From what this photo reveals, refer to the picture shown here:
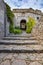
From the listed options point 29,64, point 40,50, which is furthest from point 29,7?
point 29,64

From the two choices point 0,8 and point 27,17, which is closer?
point 0,8

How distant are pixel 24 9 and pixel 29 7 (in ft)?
3.20

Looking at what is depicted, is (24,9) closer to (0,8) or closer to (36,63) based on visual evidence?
Answer: (0,8)

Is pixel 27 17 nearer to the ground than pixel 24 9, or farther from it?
nearer to the ground

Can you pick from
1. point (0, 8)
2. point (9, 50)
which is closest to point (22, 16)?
point (0, 8)

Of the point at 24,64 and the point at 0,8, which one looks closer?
the point at 24,64

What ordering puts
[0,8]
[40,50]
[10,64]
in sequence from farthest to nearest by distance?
[0,8] < [40,50] < [10,64]

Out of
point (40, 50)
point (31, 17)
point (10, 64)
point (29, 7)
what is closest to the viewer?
point (10, 64)

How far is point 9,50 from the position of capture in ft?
9.28

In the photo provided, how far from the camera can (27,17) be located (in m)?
13.9

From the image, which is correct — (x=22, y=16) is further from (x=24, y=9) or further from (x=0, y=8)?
(x=0, y=8)

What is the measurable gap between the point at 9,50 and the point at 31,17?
10904 millimetres

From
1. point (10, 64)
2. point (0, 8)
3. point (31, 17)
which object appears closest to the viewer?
point (10, 64)

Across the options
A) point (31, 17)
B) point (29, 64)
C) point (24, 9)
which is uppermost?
point (24, 9)
